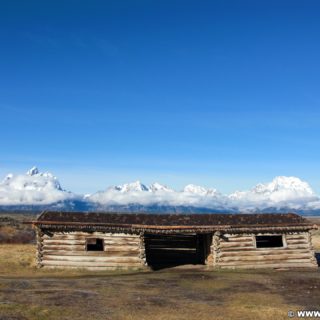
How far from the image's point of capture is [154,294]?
20.3 m

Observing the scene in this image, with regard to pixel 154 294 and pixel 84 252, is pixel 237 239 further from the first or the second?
pixel 154 294

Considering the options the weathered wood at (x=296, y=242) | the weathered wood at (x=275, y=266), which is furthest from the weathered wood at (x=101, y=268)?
the weathered wood at (x=296, y=242)

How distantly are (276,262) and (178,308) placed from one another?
15.0 metres

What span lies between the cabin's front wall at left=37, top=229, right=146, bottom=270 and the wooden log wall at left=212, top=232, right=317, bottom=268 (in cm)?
561

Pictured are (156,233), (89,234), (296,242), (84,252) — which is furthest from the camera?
(296,242)

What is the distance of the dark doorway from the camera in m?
33.7

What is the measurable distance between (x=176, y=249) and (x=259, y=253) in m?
9.50

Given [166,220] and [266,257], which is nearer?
[266,257]

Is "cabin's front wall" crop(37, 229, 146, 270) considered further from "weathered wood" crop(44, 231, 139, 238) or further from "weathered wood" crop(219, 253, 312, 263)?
"weathered wood" crop(219, 253, 312, 263)

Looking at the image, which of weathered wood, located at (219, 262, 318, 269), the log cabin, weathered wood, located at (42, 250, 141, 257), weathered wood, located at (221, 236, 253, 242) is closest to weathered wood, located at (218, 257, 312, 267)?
the log cabin

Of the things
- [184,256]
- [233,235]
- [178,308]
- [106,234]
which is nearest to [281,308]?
[178,308]

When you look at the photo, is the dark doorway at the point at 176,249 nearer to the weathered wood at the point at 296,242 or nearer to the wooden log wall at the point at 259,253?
the wooden log wall at the point at 259,253

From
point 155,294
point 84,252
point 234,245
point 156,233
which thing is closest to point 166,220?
point 156,233

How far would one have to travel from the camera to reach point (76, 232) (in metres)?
29.3
